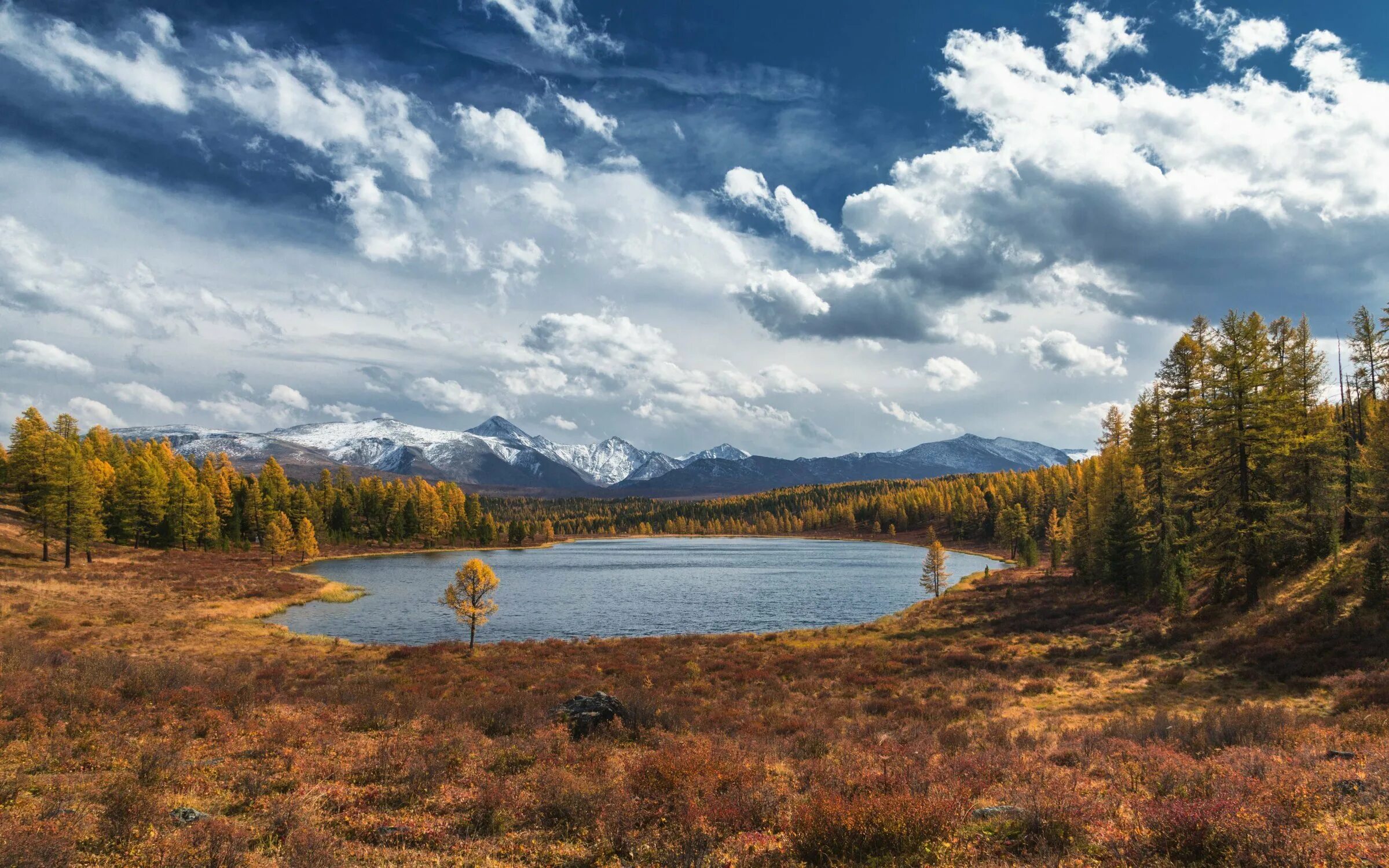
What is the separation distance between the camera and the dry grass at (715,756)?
376 inches

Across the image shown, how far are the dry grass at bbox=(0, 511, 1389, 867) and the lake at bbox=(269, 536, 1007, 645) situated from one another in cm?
1856

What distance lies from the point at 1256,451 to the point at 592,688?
123ft

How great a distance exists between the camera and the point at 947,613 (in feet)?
177

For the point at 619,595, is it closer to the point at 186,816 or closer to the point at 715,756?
the point at 715,756

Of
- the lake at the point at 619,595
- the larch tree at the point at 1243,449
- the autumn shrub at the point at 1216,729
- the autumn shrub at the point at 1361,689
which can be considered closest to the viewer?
the autumn shrub at the point at 1216,729

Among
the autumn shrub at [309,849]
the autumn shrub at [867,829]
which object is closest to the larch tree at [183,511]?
the autumn shrub at [309,849]

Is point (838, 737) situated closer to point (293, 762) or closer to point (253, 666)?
point (293, 762)

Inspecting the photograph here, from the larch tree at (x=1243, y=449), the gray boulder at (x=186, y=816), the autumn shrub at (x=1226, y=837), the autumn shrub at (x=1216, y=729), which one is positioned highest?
the larch tree at (x=1243, y=449)

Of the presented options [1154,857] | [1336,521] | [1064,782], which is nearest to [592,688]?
[1064,782]

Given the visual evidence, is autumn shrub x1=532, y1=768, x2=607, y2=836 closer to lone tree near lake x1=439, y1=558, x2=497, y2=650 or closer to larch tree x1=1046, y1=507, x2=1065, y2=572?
lone tree near lake x1=439, y1=558, x2=497, y2=650

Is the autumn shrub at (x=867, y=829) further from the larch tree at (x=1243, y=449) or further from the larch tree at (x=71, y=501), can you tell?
the larch tree at (x=71, y=501)

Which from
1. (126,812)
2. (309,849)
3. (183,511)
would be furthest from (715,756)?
(183,511)

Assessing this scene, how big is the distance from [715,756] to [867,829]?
5551 mm

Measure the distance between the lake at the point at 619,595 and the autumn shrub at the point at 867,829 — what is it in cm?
4198
